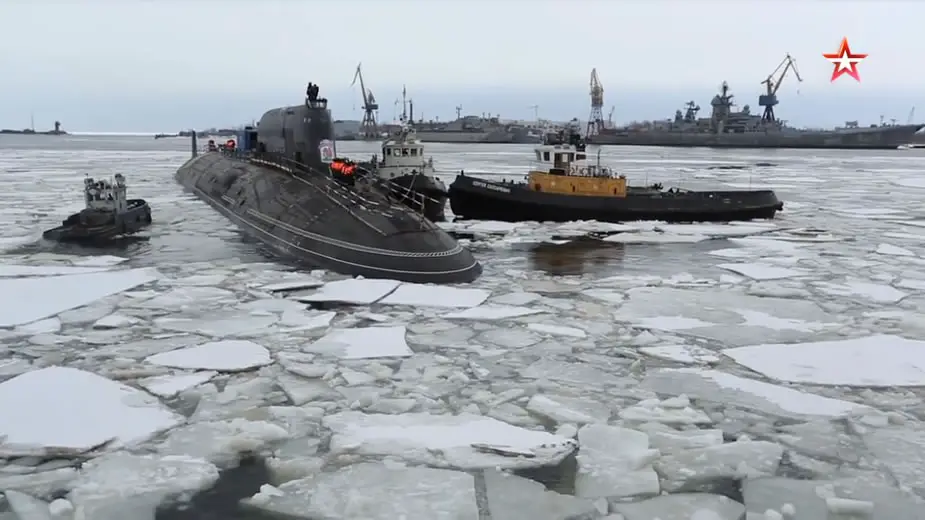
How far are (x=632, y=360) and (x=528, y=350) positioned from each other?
133 centimetres

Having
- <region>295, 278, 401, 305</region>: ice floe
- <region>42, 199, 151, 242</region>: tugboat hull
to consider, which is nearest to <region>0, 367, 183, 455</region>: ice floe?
<region>295, 278, 401, 305</region>: ice floe

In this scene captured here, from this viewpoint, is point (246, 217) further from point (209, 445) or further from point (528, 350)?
point (209, 445)

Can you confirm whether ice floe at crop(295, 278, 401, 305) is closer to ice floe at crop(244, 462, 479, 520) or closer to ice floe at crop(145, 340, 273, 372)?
ice floe at crop(145, 340, 273, 372)

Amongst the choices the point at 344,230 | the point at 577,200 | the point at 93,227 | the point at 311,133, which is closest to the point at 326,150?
the point at 311,133

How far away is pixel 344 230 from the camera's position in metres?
15.6

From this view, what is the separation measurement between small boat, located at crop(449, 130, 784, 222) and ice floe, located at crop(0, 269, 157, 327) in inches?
495

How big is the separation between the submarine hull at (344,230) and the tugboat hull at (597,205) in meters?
5.42

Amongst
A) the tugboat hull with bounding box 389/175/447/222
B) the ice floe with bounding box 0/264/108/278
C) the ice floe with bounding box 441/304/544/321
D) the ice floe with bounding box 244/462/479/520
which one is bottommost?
the ice floe with bounding box 244/462/479/520

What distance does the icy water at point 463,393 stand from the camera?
5.83 m

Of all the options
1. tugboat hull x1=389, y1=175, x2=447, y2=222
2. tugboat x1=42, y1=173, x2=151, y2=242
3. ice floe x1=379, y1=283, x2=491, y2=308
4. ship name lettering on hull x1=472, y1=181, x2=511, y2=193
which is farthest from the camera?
tugboat hull x1=389, y1=175, x2=447, y2=222

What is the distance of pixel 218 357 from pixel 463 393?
323 cm

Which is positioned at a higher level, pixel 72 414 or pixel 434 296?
pixel 434 296

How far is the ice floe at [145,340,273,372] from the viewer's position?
8.78 metres

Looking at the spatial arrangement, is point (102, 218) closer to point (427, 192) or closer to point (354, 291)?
point (354, 291)
